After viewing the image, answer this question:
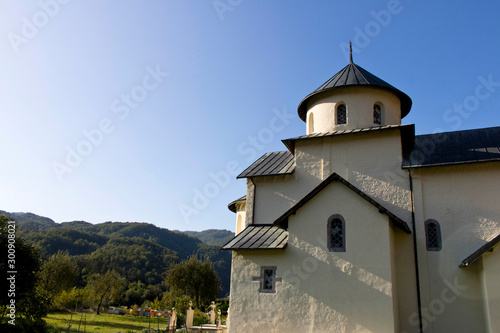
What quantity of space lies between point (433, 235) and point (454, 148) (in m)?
3.29

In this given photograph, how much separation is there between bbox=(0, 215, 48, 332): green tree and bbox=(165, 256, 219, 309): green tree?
23307 millimetres

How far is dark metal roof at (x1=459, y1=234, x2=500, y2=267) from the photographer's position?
32.8 ft

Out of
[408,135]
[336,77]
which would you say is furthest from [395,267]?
[336,77]

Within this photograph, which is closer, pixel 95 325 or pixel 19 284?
pixel 19 284

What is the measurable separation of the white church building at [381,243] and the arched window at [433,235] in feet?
0.11

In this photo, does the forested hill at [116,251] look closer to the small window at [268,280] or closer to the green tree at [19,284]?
the green tree at [19,284]

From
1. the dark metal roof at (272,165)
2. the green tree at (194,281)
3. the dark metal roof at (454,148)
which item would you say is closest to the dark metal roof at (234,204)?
the dark metal roof at (272,165)

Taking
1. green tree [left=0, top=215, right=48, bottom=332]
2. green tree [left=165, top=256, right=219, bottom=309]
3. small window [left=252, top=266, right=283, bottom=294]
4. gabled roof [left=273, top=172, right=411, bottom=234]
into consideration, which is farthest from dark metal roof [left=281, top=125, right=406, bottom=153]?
green tree [left=165, top=256, right=219, bottom=309]

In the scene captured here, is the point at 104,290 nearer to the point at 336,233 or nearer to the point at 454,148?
the point at 336,233

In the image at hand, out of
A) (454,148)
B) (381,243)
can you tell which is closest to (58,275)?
(381,243)

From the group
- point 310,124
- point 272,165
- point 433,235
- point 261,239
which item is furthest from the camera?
point 310,124

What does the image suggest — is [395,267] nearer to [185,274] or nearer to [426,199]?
[426,199]

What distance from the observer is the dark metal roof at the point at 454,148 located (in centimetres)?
1197

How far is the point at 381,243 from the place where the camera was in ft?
35.5
